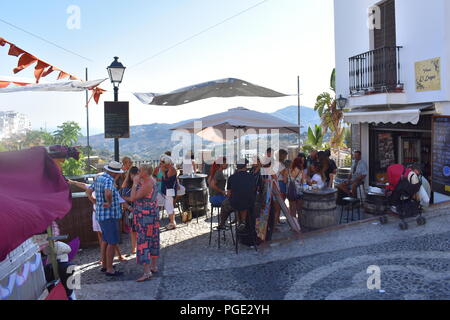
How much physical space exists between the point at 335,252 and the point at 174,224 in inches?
153

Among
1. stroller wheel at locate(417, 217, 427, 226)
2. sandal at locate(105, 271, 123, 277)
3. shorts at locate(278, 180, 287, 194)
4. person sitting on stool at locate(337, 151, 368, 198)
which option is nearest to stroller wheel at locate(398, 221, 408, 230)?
stroller wheel at locate(417, 217, 427, 226)

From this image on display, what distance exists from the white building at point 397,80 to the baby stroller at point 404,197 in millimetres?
2352

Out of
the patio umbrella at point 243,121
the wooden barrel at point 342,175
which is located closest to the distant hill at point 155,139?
the patio umbrella at point 243,121

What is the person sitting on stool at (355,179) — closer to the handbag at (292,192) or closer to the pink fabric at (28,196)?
the handbag at (292,192)

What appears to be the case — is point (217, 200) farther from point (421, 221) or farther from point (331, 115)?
point (331, 115)

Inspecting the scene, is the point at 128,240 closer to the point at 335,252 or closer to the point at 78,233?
the point at 78,233

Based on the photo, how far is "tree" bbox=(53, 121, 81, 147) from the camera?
233ft

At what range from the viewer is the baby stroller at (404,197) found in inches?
307

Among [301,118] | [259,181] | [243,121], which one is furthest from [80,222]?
[301,118]

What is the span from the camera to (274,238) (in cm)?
805

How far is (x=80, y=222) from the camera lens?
764 cm

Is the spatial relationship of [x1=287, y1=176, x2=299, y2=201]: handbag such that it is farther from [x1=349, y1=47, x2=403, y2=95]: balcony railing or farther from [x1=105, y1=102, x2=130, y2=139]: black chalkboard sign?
[x1=349, y1=47, x2=403, y2=95]: balcony railing

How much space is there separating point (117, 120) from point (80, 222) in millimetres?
3128

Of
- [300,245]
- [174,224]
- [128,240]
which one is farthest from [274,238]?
[128,240]
